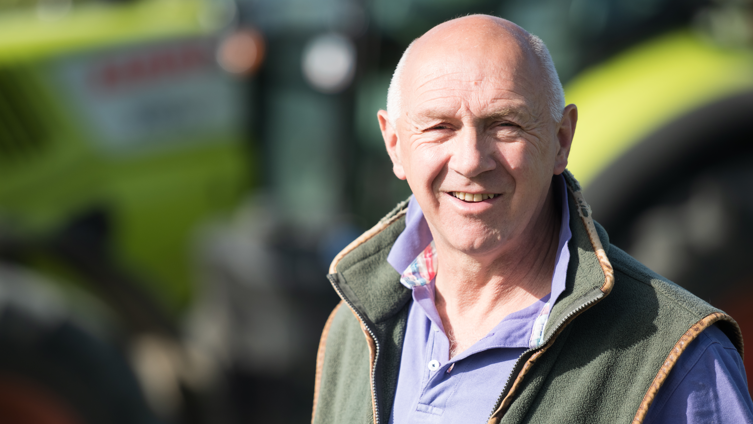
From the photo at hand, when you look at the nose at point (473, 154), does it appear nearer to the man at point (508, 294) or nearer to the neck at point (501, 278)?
the man at point (508, 294)

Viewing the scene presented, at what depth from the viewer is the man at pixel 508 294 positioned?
109 centimetres

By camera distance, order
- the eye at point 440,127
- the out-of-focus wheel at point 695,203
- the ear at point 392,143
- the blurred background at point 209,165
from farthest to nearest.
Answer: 1. the blurred background at point 209,165
2. the out-of-focus wheel at point 695,203
3. the ear at point 392,143
4. the eye at point 440,127

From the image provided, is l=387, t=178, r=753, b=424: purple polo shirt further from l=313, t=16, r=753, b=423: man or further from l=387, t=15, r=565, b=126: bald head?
l=387, t=15, r=565, b=126: bald head

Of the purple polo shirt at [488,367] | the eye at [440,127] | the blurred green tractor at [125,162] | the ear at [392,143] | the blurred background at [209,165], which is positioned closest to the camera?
the purple polo shirt at [488,367]

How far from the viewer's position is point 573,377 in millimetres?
1106

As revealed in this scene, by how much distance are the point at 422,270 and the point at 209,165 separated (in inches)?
91.2

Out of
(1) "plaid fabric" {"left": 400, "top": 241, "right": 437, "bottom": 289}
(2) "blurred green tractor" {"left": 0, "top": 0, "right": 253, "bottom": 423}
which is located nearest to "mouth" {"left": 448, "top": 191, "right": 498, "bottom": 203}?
(1) "plaid fabric" {"left": 400, "top": 241, "right": 437, "bottom": 289}

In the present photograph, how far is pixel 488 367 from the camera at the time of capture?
1.20 meters

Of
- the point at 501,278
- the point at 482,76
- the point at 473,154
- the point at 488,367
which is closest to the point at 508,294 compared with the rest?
the point at 501,278

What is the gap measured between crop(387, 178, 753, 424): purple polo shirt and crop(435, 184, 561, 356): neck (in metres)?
0.03

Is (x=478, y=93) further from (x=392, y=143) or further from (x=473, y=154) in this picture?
(x=392, y=143)

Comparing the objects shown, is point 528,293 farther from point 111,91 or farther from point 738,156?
point 111,91

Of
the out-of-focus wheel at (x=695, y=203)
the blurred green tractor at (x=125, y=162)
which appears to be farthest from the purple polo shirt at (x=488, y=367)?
the blurred green tractor at (x=125, y=162)

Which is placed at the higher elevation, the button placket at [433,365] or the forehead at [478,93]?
the forehead at [478,93]
